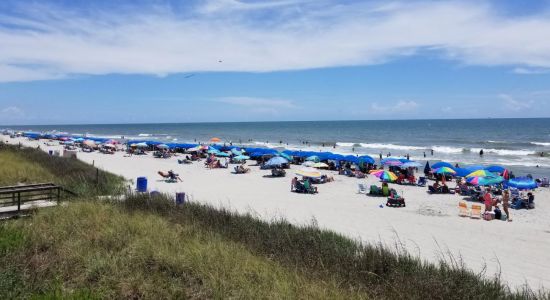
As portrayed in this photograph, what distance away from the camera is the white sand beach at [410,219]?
9859mm

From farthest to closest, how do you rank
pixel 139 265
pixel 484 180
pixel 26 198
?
pixel 484 180
pixel 26 198
pixel 139 265

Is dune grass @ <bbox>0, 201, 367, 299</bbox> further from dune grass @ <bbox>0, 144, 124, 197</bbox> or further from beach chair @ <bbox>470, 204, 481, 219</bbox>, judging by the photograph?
beach chair @ <bbox>470, 204, 481, 219</bbox>

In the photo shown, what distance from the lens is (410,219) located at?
14.3 m

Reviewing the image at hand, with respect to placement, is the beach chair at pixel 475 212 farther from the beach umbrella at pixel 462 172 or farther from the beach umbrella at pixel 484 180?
the beach umbrella at pixel 462 172

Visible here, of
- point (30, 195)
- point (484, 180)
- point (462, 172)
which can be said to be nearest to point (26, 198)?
point (30, 195)

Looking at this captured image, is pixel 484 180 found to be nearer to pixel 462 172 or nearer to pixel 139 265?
pixel 462 172

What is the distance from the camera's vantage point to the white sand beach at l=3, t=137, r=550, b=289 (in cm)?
986

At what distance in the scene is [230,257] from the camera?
18.9ft

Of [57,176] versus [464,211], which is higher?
[57,176]

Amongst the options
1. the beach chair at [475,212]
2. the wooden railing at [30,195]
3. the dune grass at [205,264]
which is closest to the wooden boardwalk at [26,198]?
the wooden railing at [30,195]

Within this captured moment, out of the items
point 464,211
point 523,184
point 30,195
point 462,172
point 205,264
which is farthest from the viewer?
point 462,172

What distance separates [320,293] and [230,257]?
1642mm

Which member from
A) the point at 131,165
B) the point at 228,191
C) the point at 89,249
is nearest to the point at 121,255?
the point at 89,249

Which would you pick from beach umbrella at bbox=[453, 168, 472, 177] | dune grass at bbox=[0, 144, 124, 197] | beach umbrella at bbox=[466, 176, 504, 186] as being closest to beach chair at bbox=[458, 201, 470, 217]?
beach umbrella at bbox=[466, 176, 504, 186]
